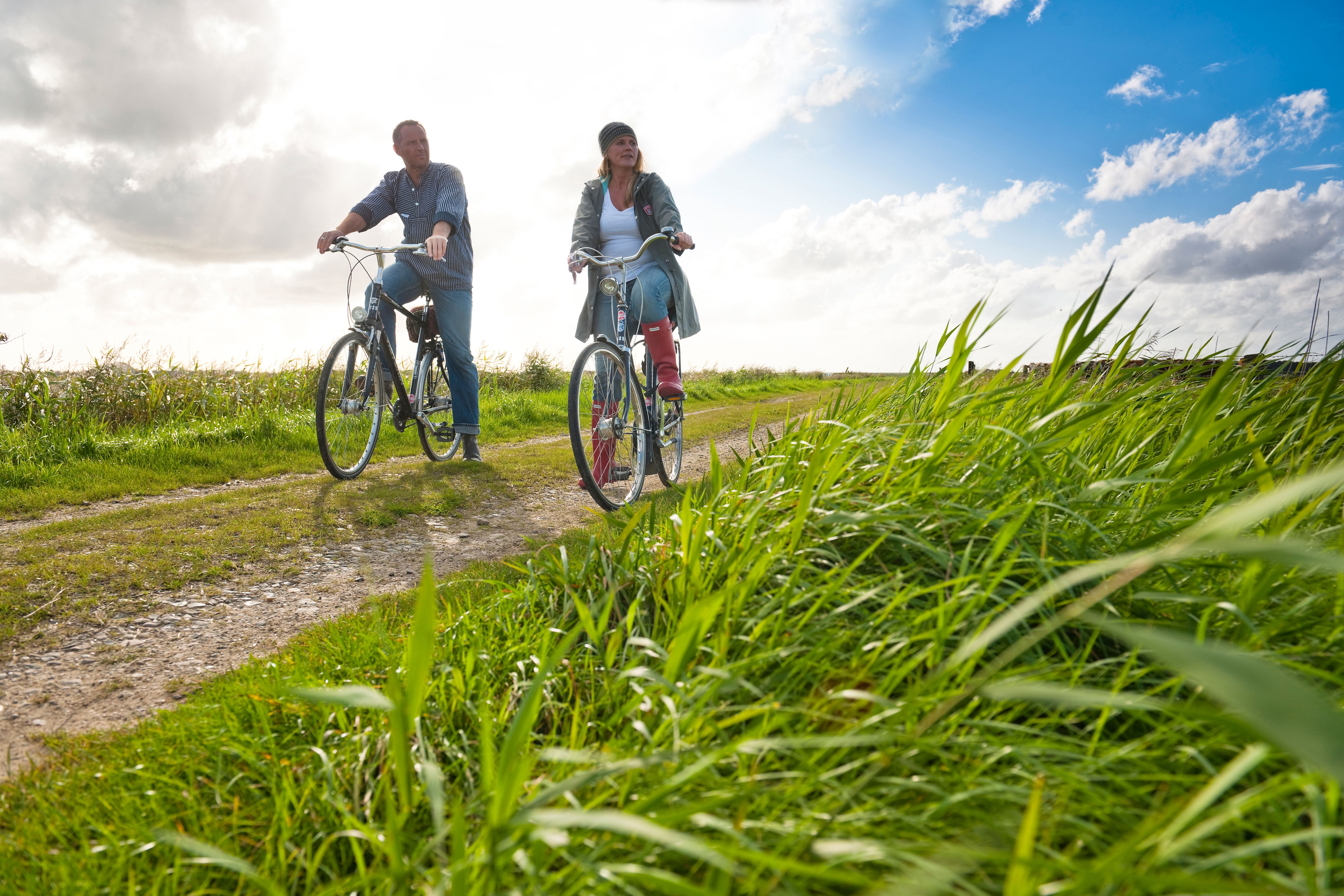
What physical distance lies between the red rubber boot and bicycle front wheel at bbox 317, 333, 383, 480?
2.31m

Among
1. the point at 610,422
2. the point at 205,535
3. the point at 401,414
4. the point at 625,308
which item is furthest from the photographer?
the point at 401,414

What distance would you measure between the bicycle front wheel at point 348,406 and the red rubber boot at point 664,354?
231cm

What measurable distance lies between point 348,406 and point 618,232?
96.7 inches

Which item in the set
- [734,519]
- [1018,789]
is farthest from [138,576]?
[1018,789]

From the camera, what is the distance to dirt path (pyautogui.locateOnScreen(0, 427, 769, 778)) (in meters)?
2.04

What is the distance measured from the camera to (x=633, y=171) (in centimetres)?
530

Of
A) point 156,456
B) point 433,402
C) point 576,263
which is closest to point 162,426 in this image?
point 156,456

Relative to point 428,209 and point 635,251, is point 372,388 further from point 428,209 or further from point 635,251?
point 635,251

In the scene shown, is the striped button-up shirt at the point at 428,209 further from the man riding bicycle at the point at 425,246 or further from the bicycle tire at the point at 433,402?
the bicycle tire at the point at 433,402

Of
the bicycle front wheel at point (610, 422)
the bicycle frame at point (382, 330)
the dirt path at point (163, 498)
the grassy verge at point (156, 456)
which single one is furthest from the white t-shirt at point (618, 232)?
the grassy verge at point (156, 456)

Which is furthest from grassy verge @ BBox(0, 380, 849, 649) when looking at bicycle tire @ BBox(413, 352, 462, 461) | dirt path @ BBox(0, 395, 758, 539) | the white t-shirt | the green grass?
the white t-shirt

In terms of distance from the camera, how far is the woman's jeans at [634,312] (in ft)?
15.6

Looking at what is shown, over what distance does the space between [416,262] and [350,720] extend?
524 cm

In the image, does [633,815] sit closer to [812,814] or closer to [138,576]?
[812,814]
